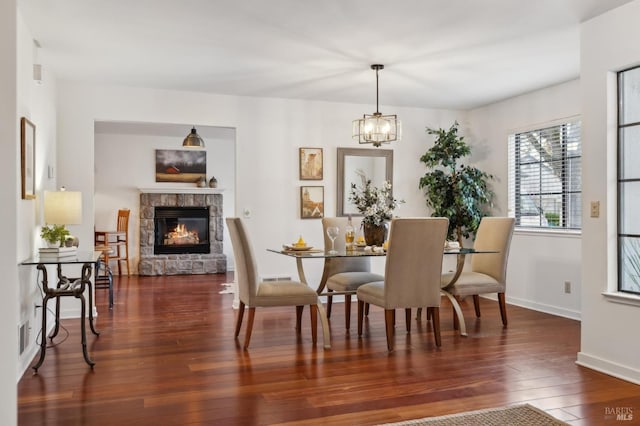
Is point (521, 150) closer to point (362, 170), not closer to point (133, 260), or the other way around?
point (362, 170)

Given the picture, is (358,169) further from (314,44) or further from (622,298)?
(622,298)

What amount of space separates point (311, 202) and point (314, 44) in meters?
2.52

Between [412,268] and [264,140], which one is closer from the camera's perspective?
[412,268]

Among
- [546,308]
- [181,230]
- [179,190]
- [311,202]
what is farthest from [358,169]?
[181,230]

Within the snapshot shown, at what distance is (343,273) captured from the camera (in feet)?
17.8

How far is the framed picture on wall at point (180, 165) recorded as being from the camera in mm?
9750

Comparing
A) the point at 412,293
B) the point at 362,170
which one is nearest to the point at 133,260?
the point at 362,170

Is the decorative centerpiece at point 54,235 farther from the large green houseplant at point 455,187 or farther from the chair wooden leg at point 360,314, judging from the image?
the large green houseplant at point 455,187

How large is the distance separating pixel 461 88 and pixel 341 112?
1534 millimetres

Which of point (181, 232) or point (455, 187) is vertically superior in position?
point (455, 187)

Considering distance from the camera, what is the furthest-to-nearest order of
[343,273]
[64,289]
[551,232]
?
1. [551,232]
2. [343,273]
3. [64,289]

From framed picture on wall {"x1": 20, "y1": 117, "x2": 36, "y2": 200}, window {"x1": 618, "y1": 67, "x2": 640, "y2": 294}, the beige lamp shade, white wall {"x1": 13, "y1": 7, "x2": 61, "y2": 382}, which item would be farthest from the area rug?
the beige lamp shade

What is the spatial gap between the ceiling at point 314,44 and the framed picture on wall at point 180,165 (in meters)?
4.08

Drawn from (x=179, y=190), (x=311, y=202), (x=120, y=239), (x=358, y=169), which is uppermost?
(x=358, y=169)
